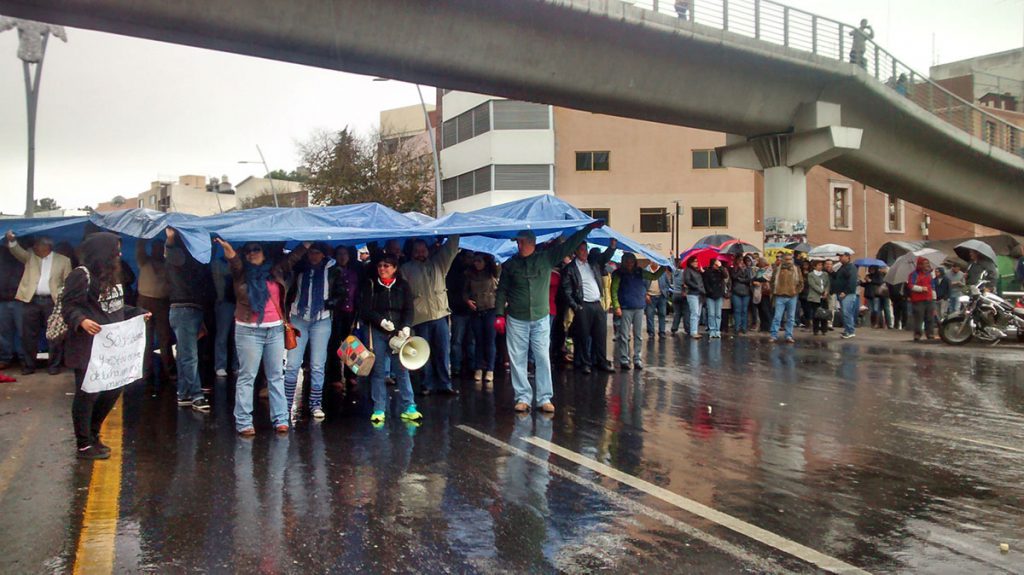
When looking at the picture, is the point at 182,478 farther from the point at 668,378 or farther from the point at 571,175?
the point at 571,175

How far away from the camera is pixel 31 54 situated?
16.8 m

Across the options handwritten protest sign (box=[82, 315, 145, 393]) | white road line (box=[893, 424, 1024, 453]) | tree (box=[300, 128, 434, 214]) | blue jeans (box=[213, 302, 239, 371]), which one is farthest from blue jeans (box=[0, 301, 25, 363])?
tree (box=[300, 128, 434, 214])

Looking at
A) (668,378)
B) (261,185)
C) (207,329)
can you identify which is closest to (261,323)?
(207,329)

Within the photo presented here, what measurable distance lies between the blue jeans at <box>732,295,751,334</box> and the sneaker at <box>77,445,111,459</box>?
15897 millimetres

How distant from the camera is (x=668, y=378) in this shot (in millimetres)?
12562

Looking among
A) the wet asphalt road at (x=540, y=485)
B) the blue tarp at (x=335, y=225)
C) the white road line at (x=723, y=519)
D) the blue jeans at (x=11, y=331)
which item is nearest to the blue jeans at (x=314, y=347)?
the wet asphalt road at (x=540, y=485)

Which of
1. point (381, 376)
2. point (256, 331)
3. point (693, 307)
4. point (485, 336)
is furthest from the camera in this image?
point (693, 307)

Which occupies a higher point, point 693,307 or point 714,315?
point 693,307

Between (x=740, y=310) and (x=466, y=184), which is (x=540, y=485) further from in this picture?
(x=466, y=184)

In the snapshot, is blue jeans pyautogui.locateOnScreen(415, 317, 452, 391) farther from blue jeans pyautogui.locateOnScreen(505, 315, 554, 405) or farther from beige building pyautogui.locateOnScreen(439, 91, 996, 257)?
beige building pyautogui.locateOnScreen(439, 91, 996, 257)

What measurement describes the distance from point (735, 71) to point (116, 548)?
68.6 feet

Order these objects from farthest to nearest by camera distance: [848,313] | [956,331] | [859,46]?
[859,46]
[848,313]
[956,331]

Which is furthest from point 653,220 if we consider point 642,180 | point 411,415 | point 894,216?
point 411,415

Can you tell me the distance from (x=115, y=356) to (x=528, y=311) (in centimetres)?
427
